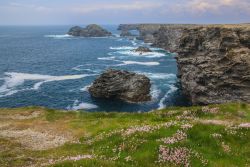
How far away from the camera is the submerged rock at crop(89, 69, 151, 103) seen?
86.8m

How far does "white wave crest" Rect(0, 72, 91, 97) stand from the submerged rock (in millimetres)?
23542

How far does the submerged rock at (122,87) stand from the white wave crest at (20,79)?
23.5 meters

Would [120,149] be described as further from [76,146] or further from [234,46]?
[234,46]

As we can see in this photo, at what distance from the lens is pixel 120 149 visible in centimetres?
1955

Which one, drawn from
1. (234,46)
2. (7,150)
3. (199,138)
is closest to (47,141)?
(7,150)

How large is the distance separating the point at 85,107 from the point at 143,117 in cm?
4580

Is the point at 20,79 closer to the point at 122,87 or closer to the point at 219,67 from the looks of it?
the point at 122,87

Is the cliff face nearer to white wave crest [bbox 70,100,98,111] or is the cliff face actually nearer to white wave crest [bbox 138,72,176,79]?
white wave crest [bbox 70,100,98,111]

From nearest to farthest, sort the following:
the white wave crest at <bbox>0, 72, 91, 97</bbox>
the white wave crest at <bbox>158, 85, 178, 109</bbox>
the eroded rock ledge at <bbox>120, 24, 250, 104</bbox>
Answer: the eroded rock ledge at <bbox>120, 24, 250, 104</bbox> → the white wave crest at <bbox>158, 85, 178, 109</bbox> → the white wave crest at <bbox>0, 72, 91, 97</bbox>

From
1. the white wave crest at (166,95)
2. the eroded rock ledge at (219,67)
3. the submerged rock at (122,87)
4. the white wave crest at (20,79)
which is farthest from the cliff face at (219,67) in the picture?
the white wave crest at (20,79)

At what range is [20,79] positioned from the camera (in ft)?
372

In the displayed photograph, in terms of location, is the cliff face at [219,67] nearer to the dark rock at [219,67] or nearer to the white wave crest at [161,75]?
the dark rock at [219,67]

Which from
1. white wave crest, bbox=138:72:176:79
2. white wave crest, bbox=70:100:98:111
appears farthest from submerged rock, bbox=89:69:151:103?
white wave crest, bbox=138:72:176:79

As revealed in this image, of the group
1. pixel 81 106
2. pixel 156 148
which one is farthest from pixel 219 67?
pixel 156 148
